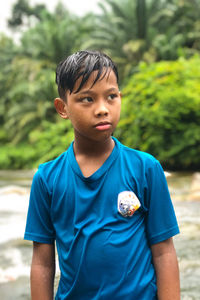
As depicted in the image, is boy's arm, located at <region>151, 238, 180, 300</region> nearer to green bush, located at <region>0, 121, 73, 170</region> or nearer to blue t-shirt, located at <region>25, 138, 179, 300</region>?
blue t-shirt, located at <region>25, 138, 179, 300</region>

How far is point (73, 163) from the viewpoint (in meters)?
1.39

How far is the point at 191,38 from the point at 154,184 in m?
20.1

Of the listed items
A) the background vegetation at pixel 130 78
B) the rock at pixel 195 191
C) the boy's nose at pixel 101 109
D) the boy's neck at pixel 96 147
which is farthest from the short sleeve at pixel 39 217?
the background vegetation at pixel 130 78

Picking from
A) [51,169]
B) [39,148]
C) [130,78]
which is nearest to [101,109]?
[51,169]

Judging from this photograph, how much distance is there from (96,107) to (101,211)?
0.34 meters

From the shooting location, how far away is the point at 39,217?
55.6 inches

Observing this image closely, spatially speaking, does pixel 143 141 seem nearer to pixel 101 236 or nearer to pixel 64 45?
pixel 101 236

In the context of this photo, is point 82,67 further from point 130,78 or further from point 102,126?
point 130,78

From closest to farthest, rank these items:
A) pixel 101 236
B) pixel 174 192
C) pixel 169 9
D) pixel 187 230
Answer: pixel 101 236 → pixel 187 230 → pixel 174 192 → pixel 169 9

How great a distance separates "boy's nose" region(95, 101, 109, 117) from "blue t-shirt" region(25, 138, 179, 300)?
160 millimetres

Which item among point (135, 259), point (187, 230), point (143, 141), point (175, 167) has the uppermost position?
point (135, 259)

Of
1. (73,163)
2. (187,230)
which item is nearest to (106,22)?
(187,230)

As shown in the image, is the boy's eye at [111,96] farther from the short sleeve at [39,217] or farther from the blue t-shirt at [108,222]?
the short sleeve at [39,217]

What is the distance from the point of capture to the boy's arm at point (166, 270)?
1.31 meters
